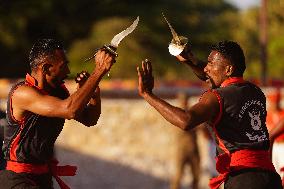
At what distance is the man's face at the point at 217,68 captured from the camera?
644cm

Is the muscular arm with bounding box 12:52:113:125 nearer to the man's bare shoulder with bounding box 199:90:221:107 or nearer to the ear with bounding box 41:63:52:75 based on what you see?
the ear with bounding box 41:63:52:75

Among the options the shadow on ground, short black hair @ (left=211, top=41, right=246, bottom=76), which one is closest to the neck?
short black hair @ (left=211, top=41, right=246, bottom=76)

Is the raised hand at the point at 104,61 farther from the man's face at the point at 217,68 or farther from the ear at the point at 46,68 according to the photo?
the man's face at the point at 217,68

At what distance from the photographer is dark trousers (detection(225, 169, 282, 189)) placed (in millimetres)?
6184

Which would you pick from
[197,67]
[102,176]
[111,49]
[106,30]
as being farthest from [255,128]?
[106,30]

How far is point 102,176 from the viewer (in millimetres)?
18094

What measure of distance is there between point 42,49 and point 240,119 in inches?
56.3

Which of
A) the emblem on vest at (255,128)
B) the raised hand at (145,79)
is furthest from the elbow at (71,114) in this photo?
the emblem on vest at (255,128)

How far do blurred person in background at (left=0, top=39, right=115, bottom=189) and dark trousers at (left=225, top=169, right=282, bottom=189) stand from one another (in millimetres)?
1109

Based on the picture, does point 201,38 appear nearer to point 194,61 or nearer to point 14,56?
point 14,56

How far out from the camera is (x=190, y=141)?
587 inches

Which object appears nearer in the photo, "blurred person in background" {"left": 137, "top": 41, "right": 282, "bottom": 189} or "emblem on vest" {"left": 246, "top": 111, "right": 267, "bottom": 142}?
"blurred person in background" {"left": 137, "top": 41, "right": 282, "bottom": 189}

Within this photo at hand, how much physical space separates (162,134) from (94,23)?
19277 millimetres

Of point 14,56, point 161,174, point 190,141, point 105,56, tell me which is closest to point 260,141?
point 105,56
